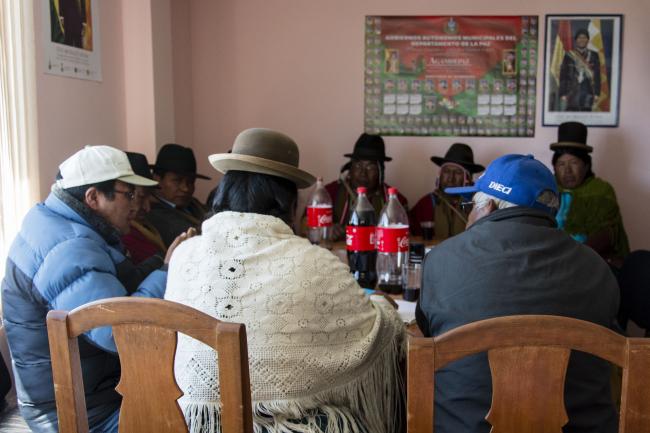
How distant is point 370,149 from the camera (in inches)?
160

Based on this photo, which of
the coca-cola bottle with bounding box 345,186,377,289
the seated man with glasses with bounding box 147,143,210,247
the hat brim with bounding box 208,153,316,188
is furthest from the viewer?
the seated man with glasses with bounding box 147,143,210,247

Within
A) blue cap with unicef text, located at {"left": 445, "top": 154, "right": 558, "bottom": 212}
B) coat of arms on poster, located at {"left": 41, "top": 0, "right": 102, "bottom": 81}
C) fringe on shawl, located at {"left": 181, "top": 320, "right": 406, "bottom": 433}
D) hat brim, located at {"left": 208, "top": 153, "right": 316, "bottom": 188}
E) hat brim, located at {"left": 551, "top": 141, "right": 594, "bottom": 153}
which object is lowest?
fringe on shawl, located at {"left": 181, "top": 320, "right": 406, "bottom": 433}

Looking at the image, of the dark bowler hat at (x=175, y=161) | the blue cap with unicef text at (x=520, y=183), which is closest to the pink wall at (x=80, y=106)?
the dark bowler hat at (x=175, y=161)

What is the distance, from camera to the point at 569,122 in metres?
4.12

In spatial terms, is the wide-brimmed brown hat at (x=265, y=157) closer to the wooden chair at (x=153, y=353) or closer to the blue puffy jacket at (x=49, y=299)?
the blue puffy jacket at (x=49, y=299)

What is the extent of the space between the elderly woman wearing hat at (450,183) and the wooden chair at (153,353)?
302 centimetres

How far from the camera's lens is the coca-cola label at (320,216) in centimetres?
318

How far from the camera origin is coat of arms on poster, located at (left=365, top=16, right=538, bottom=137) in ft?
14.2

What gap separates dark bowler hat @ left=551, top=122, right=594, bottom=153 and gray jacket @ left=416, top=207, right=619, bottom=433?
2.74 meters

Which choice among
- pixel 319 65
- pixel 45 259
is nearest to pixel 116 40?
pixel 319 65

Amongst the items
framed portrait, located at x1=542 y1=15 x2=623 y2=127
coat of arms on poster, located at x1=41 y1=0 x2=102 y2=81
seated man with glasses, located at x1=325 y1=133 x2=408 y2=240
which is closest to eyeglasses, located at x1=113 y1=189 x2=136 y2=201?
coat of arms on poster, located at x1=41 y1=0 x2=102 y2=81

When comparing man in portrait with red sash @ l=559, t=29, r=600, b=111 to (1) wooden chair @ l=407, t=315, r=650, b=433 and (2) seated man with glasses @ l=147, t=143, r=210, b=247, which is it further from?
(1) wooden chair @ l=407, t=315, r=650, b=433

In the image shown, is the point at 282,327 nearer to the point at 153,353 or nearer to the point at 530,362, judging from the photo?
the point at 153,353

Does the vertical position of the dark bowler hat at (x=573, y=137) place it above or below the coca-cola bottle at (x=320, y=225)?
above
